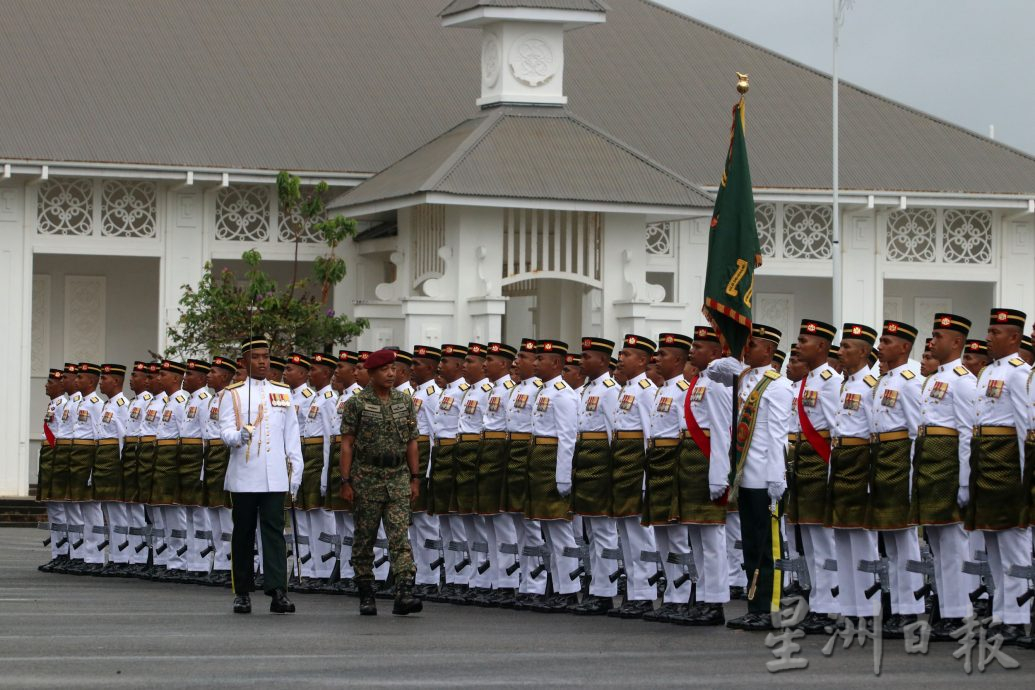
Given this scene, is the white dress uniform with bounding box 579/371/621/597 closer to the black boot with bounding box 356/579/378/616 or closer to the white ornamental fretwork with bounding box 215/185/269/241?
the black boot with bounding box 356/579/378/616

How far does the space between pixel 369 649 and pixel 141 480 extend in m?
7.74

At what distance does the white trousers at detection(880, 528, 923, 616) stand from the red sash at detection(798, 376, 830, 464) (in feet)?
2.43

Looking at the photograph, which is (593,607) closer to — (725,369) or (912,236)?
(725,369)

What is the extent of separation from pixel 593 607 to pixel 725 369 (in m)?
2.43

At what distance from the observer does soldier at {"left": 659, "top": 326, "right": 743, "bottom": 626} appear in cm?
1396

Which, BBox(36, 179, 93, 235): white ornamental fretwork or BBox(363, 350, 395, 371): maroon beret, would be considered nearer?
BBox(363, 350, 395, 371): maroon beret

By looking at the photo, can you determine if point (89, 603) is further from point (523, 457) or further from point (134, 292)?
point (134, 292)

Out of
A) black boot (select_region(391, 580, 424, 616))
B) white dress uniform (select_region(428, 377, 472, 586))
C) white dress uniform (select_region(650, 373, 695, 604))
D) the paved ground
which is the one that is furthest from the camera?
white dress uniform (select_region(428, 377, 472, 586))

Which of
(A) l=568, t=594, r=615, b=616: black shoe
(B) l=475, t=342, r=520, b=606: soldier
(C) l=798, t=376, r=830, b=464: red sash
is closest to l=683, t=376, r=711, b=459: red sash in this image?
(C) l=798, t=376, r=830, b=464: red sash

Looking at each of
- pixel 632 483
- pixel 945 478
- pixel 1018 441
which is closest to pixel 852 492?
pixel 945 478

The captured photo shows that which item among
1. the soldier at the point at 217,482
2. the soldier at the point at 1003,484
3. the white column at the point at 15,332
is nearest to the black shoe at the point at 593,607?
the soldier at the point at 1003,484

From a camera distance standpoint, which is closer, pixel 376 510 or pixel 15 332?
pixel 376 510

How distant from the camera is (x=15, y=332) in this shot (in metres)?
28.7

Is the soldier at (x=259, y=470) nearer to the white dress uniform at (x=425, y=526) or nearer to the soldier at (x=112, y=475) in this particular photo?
the white dress uniform at (x=425, y=526)
